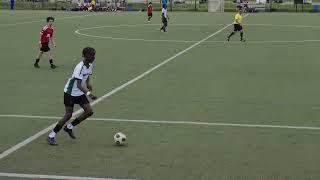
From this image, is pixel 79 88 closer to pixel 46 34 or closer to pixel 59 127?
pixel 59 127

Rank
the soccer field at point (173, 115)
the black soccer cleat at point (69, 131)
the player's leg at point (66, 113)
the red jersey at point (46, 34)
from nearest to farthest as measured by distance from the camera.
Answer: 1. the soccer field at point (173, 115)
2. the player's leg at point (66, 113)
3. the black soccer cleat at point (69, 131)
4. the red jersey at point (46, 34)

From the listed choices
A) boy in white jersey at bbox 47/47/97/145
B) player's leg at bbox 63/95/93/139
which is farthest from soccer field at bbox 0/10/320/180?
boy in white jersey at bbox 47/47/97/145

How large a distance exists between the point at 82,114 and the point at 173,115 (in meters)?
2.67

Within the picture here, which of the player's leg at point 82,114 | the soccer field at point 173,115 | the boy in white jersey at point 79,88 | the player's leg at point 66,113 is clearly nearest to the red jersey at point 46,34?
the soccer field at point 173,115

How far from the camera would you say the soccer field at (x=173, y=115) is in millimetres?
8508

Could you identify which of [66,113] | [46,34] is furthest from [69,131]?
[46,34]

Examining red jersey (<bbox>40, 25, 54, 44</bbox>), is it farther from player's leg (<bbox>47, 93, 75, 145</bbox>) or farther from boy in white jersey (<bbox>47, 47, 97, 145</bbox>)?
player's leg (<bbox>47, 93, 75, 145</bbox>)

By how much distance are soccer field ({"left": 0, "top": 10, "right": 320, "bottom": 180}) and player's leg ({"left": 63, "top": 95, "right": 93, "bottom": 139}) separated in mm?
217

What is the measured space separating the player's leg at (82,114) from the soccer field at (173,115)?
8.5 inches

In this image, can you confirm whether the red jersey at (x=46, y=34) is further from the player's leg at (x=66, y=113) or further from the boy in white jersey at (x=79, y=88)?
the player's leg at (x=66, y=113)

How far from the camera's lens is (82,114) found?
32.7 feet

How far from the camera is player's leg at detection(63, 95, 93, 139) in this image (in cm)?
975

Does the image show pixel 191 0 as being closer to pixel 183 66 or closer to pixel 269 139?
pixel 183 66

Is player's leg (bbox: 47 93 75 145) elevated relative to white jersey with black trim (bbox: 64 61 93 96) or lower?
lower
